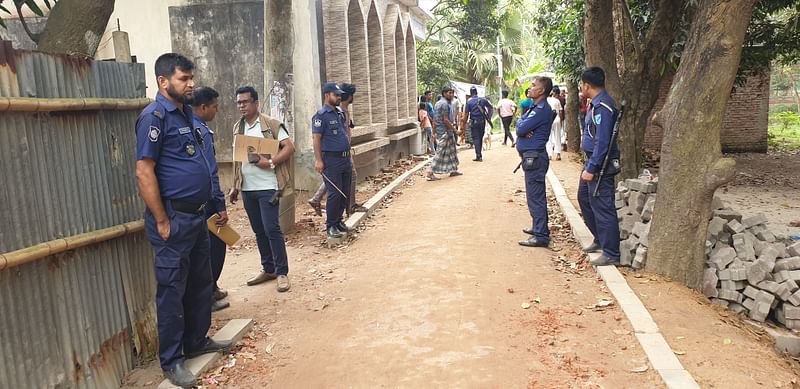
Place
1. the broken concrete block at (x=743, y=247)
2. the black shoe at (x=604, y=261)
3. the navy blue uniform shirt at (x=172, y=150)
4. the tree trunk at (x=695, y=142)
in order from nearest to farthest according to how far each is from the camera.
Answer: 1. the navy blue uniform shirt at (x=172, y=150)
2. the tree trunk at (x=695, y=142)
3. the broken concrete block at (x=743, y=247)
4. the black shoe at (x=604, y=261)

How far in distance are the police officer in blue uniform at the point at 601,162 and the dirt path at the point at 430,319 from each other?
0.41 meters

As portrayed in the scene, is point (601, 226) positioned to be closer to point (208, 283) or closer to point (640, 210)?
point (640, 210)

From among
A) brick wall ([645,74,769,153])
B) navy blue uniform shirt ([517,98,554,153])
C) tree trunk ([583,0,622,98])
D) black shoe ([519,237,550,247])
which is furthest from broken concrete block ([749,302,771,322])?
brick wall ([645,74,769,153])

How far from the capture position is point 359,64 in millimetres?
13352

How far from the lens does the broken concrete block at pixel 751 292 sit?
5316 mm

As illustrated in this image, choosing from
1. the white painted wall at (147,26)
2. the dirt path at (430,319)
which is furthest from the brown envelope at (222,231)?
the white painted wall at (147,26)

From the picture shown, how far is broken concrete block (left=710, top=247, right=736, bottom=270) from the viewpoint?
5.51m

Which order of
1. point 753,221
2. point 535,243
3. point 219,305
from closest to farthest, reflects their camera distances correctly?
point 219,305, point 753,221, point 535,243

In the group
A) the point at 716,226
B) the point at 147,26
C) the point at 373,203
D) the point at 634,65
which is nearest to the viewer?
the point at 716,226

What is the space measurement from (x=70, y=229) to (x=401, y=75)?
15239mm

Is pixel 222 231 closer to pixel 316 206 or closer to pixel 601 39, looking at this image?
pixel 316 206

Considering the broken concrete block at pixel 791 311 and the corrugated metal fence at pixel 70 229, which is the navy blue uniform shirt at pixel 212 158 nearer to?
the corrugated metal fence at pixel 70 229

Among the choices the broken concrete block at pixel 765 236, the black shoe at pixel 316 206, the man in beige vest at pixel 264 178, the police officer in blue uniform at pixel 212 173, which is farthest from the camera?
the black shoe at pixel 316 206

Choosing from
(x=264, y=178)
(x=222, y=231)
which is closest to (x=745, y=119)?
(x=264, y=178)
